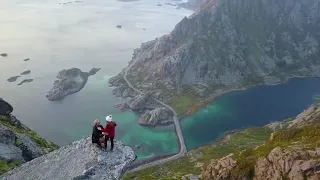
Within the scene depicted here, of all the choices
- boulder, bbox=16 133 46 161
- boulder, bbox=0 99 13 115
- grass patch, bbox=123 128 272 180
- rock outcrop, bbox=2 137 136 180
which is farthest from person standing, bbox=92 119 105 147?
grass patch, bbox=123 128 272 180

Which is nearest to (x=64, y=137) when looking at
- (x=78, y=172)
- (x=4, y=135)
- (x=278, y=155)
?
(x=278, y=155)

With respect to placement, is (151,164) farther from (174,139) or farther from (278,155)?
(278,155)

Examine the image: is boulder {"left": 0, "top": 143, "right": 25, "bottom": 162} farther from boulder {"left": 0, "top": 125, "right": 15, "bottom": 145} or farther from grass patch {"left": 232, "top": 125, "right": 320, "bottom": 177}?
grass patch {"left": 232, "top": 125, "right": 320, "bottom": 177}

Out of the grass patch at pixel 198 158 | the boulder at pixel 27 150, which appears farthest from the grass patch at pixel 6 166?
the grass patch at pixel 198 158

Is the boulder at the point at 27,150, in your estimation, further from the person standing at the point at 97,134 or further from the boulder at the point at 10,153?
the person standing at the point at 97,134

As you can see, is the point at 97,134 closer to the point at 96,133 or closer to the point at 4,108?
the point at 96,133

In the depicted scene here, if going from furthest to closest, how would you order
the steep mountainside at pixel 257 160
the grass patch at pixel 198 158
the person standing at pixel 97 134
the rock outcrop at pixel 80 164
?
1. the grass patch at pixel 198 158
2. the steep mountainside at pixel 257 160
3. the person standing at pixel 97 134
4. the rock outcrop at pixel 80 164
